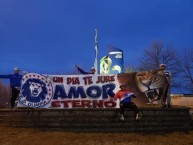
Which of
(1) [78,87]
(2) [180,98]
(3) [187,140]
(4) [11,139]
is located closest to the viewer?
(4) [11,139]

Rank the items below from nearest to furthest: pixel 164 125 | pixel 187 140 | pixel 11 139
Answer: pixel 11 139, pixel 187 140, pixel 164 125

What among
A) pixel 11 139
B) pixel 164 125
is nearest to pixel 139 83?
pixel 164 125

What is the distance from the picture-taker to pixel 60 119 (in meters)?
16.7

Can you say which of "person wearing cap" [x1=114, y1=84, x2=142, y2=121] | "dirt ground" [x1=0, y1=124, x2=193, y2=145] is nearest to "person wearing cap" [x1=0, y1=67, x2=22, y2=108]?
"dirt ground" [x1=0, y1=124, x2=193, y2=145]

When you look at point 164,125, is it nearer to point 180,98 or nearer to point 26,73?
point 26,73

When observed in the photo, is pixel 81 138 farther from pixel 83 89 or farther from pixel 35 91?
pixel 35 91

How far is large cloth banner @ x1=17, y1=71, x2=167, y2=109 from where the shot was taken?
17792 millimetres

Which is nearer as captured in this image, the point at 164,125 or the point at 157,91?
the point at 164,125

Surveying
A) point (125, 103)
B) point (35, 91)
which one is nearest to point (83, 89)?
point (35, 91)

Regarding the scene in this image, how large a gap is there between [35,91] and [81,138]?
3611 millimetres

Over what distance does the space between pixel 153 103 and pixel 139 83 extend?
109 centimetres

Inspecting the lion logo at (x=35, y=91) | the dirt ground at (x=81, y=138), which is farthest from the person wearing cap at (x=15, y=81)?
the dirt ground at (x=81, y=138)

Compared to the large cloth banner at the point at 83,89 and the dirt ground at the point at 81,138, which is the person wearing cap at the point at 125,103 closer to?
the dirt ground at the point at 81,138

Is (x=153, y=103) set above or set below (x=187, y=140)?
above
